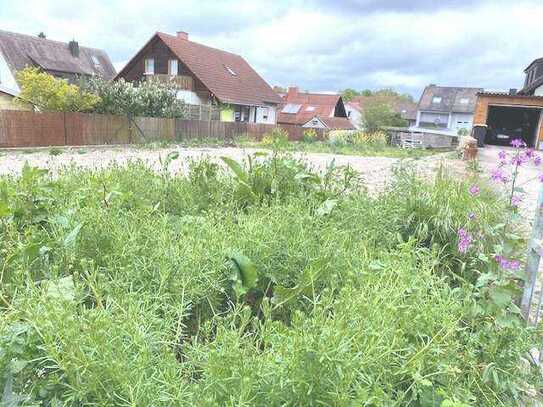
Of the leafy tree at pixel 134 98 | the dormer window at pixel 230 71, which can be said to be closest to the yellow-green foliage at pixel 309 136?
the dormer window at pixel 230 71

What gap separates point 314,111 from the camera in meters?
49.6

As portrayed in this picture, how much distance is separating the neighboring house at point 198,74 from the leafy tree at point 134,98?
5.50m

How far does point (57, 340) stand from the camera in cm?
144

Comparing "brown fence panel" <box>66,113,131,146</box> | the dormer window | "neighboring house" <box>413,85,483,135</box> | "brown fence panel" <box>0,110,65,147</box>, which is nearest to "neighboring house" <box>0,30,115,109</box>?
the dormer window

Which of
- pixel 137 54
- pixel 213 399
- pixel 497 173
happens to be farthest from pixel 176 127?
pixel 213 399

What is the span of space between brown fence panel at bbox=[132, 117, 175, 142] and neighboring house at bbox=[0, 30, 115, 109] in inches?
391

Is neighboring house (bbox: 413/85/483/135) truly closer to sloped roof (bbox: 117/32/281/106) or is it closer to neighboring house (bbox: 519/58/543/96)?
neighboring house (bbox: 519/58/543/96)

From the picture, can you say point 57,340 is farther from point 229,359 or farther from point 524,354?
point 524,354

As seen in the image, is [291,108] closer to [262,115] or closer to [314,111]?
[314,111]

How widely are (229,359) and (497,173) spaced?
8.41 ft

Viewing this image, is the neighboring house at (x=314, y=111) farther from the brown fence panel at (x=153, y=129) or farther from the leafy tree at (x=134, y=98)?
the brown fence panel at (x=153, y=129)

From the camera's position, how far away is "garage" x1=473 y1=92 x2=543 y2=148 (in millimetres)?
25156

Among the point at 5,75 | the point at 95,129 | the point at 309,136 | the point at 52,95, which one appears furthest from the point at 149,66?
the point at 95,129

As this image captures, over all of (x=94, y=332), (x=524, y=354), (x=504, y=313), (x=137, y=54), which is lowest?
(x=524, y=354)
